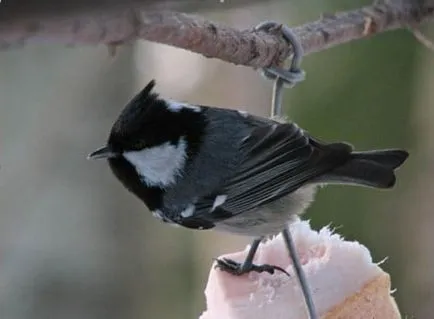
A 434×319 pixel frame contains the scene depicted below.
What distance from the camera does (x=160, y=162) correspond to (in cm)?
64

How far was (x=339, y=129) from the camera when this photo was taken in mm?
1883

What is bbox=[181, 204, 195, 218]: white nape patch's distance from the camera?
0.68m

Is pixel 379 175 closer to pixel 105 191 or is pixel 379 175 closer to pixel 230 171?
pixel 230 171

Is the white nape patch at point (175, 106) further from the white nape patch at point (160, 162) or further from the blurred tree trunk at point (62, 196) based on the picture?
the blurred tree trunk at point (62, 196)

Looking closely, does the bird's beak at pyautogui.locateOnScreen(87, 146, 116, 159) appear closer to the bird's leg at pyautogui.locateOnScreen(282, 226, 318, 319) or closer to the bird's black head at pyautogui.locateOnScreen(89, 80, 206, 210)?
the bird's black head at pyautogui.locateOnScreen(89, 80, 206, 210)

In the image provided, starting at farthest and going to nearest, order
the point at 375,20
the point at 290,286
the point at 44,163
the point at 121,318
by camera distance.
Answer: the point at 121,318, the point at 44,163, the point at 375,20, the point at 290,286

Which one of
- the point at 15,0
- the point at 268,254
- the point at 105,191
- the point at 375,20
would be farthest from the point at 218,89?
the point at 15,0

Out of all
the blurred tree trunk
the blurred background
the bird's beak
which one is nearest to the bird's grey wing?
the bird's beak

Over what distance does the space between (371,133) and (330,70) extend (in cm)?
17

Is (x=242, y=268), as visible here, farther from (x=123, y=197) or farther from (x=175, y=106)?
(x=123, y=197)

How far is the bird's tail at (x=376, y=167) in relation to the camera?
2.12 ft

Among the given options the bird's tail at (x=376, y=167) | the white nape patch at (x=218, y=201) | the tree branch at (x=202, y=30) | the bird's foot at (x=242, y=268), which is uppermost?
the tree branch at (x=202, y=30)

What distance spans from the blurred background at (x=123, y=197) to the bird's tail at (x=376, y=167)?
1235 millimetres

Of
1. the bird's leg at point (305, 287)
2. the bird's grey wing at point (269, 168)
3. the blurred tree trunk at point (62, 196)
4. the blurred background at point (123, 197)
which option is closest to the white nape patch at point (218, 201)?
the bird's grey wing at point (269, 168)
